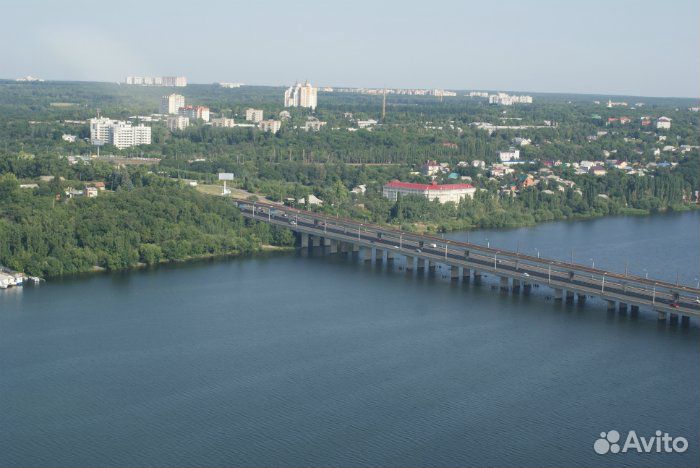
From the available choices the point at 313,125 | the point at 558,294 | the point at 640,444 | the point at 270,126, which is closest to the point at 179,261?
the point at 558,294

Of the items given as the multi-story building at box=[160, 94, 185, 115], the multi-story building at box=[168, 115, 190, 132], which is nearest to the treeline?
the multi-story building at box=[168, 115, 190, 132]

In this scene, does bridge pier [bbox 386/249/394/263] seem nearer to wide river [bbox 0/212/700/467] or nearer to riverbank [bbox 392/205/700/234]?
wide river [bbox 0/212/700/467]

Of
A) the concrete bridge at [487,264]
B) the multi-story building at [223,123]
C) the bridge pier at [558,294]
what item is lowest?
the bridge pier at [558,294]

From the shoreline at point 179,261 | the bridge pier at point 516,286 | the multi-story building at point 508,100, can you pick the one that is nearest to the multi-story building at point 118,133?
the shoreline at point 179,261

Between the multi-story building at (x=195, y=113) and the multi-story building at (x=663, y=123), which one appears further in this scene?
the multi-story building at (x=663, y=123)

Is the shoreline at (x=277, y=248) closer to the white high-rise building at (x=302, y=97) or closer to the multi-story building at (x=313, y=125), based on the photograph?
the multi-story building at (x=313, y=125)

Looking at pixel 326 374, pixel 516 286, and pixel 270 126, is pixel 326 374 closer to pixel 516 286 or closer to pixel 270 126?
pixel 516 286
